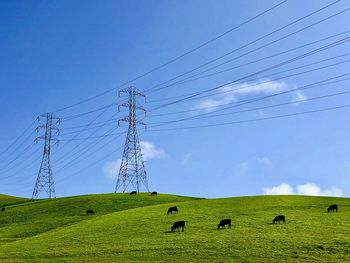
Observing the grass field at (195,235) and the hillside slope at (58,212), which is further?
the hillside slope at (58,212)

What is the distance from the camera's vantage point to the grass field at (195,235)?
41.4 m

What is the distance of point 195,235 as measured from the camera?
5056 cm

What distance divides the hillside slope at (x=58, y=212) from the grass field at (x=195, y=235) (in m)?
0.23

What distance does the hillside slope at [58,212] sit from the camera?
232 feet

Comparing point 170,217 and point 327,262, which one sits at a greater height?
point 170,217

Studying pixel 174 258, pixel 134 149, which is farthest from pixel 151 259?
pixel 134 149

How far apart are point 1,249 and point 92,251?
44.2 ft

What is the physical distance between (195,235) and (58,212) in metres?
42.3

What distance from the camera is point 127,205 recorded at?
9138 centimetres

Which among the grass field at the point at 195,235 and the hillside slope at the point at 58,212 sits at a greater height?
the hillside slope at the point at 58,212

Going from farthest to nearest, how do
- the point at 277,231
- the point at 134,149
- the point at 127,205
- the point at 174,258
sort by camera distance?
the point at 134,149 → the point at 127,205 → the point at 277,231 → the point at 174,258

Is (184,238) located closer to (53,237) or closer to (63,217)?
(53,237)

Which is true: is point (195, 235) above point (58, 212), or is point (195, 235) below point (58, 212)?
below

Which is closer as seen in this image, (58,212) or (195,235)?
(195,235)
